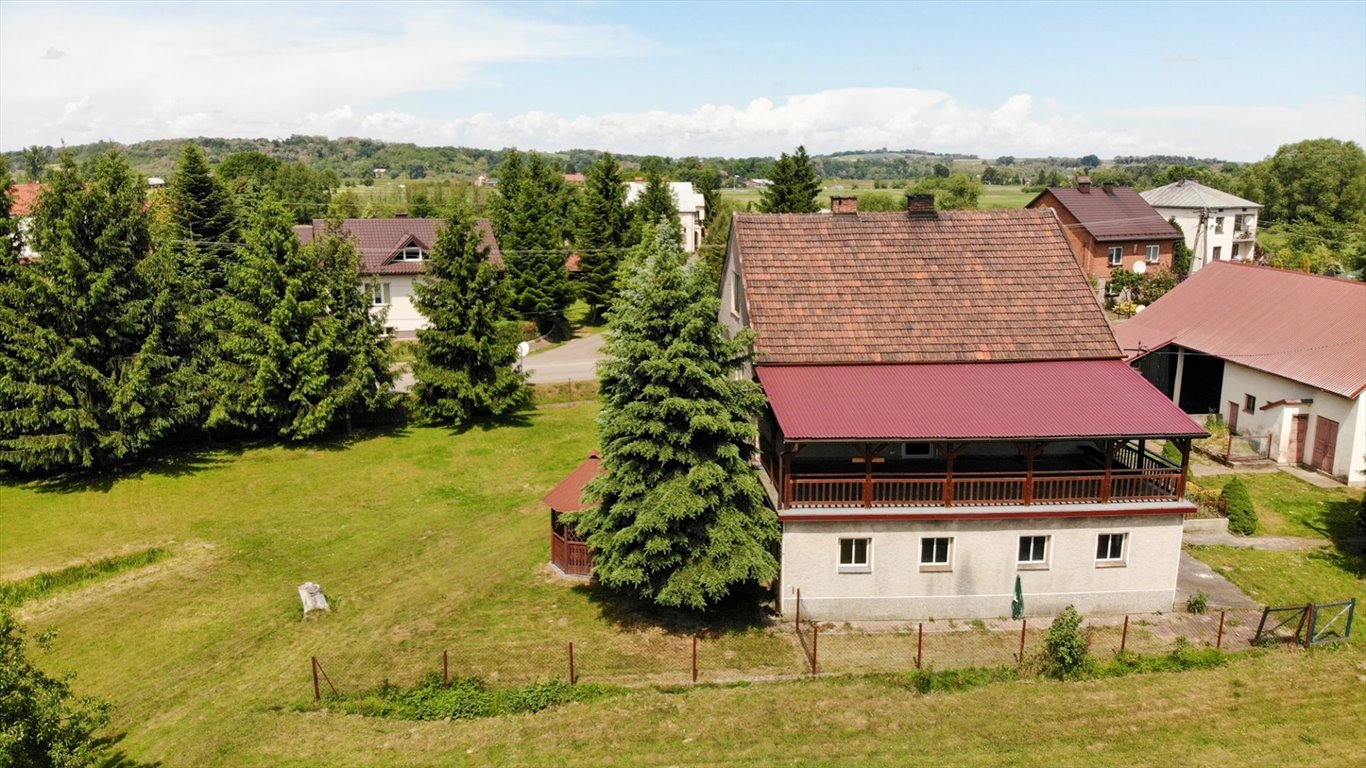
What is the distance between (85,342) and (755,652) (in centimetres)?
2621

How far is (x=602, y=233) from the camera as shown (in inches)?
2446

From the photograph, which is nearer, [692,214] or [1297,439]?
[1297,439]

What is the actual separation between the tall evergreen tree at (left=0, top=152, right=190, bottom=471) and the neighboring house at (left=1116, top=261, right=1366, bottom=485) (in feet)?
125

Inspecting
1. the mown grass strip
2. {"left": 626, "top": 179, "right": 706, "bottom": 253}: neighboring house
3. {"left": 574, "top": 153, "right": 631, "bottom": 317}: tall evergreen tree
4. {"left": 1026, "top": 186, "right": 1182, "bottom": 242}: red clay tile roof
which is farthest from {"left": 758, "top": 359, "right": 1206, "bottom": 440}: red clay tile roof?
{"left": 626, "top": 179, "right": 706, "bottom": 253}: neighboring house

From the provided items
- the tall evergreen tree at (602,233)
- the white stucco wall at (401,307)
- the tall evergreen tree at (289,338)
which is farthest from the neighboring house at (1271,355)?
the white stucco wall at (401,307)

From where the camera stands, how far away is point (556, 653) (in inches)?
823

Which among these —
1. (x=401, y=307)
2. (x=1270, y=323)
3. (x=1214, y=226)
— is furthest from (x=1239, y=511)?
(x=1214, y=226)

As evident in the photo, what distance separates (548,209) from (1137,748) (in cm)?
5167

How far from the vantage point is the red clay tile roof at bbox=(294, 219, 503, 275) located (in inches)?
2156

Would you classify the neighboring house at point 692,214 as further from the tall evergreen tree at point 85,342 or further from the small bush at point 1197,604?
the small bush at point 1197,604

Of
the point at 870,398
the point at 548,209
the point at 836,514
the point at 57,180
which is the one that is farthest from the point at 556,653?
the point at 548,209

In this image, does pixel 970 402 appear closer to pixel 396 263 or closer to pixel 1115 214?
pixel 396 263

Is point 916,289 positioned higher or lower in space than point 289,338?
higher

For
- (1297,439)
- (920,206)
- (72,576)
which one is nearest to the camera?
(72,576)
